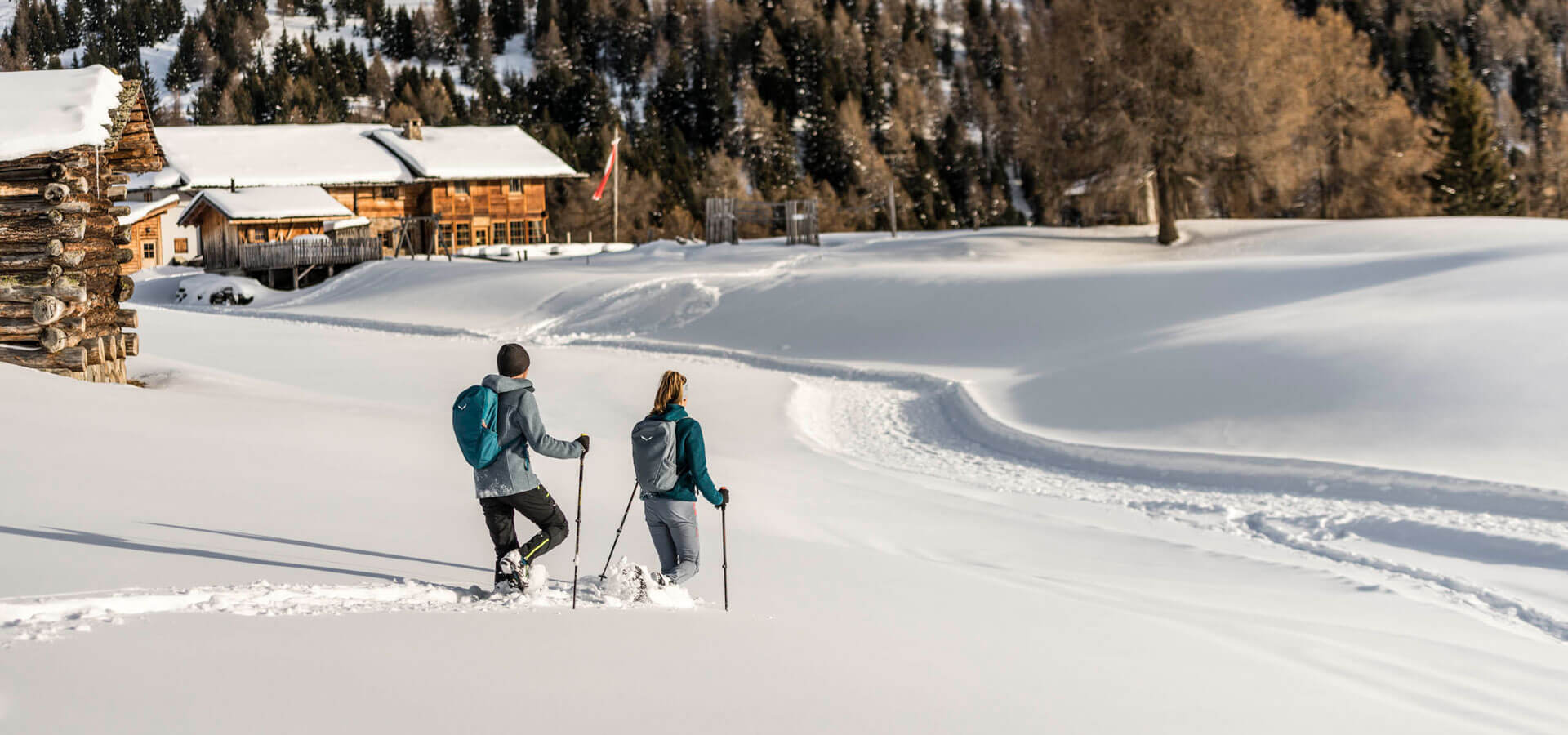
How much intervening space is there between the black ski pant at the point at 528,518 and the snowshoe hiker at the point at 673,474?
55cm

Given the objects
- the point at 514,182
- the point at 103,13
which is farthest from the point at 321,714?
the point at 103,13

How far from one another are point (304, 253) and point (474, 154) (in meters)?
15.2

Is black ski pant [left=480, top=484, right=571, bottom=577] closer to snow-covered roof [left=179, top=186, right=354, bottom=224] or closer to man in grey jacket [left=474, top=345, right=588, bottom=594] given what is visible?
man in grey jacket [left=474, top=345, right=588, bottom=594]

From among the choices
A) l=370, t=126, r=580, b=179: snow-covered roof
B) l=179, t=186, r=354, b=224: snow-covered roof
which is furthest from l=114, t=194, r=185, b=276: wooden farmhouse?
l=370, t=126, r=580, b=179: snow-covered roof

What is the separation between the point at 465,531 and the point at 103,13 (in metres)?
174

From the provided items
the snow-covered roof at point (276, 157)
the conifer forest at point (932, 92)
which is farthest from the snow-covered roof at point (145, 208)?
the conifer forest at point (932, 92)

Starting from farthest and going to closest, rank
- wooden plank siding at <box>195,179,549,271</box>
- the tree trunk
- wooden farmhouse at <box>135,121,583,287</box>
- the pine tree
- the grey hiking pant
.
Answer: the pine tree < wooden plank siding at <box>195,179,549,271</box> < wooden farmhouse at <box>135,121,583,287</box> < the tree trunk < the grey hiking pant

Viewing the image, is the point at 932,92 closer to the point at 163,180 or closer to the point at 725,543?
the point at 163,180

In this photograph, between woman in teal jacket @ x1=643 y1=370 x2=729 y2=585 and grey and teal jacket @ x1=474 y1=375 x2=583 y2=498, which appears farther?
woman in teal jacket @ x1=643 y1=370 x2=729 y2=585

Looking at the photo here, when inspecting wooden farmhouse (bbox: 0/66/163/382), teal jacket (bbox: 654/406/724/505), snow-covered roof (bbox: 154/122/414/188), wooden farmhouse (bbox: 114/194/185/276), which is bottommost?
teal jacket (bbox: 654/406/724/505)

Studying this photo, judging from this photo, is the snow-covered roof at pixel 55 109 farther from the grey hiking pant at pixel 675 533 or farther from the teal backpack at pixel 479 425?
the grey hiking pant at pixel 675 533

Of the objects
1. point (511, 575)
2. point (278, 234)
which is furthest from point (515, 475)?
point (278, 234)

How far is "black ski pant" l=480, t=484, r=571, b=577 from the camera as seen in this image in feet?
22.5

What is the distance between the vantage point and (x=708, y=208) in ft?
137
